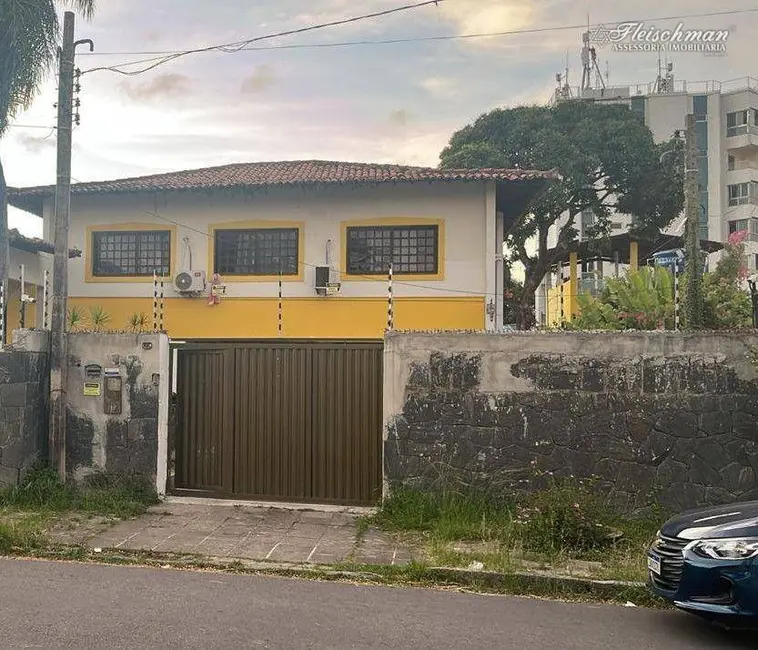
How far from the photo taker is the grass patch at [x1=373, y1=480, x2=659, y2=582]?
221 inches

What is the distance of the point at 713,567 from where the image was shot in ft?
13.5

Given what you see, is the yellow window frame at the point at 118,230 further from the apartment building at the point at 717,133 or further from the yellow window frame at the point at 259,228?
the apartment building at the point at 717,133

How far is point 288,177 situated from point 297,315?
3.21 m

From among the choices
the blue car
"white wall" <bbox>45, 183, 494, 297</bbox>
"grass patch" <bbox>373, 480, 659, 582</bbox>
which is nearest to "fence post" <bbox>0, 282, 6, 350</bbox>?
"grass patch" <bbox>373, 480, 659, 582</bbox>

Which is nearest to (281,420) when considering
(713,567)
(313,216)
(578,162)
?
(713,567)

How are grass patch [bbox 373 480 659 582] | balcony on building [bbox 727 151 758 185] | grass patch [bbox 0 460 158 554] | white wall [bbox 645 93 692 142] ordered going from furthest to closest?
balcony on building [bbox 727 151 758 185], white wall [bbox 645 93 692 142], grass patch [bbox 0 460 158 554], grass patch [bbox 373 480 659 582]

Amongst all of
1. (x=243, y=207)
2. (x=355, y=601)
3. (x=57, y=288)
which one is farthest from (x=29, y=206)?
(x=355, y=601)

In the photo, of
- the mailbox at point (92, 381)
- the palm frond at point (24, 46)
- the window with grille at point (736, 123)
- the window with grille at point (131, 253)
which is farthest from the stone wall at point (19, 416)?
the window with grille at point (736, 123)

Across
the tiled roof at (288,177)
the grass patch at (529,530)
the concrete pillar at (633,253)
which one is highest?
the tiled roof at (288,177)

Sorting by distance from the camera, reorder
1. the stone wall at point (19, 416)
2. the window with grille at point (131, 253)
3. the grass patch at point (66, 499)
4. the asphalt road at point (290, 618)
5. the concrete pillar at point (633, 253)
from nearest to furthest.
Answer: the asphalt road at point (290, 618) < the grass patch at point (66, 499) < the stone wall at point (19, 416) < the window with grille at point (131, 253) < the concrete pillar at point (633, 253)

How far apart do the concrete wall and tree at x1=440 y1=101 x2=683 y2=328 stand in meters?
16.3

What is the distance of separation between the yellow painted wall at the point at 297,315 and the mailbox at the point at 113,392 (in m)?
7.77

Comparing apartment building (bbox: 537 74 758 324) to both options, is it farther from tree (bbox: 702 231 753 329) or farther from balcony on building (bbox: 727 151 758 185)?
tree (bbox: 702 231 753 329)

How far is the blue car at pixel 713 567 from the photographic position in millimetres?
3988
